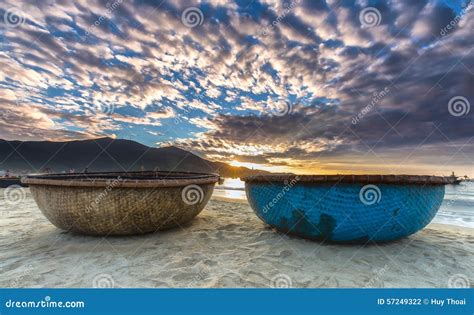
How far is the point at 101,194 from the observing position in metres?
3.23

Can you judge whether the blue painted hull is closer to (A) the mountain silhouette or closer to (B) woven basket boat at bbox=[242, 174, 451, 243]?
(B) woven basket boat at bbox=[242, 174, 451, 243]

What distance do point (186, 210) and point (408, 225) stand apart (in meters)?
3.22

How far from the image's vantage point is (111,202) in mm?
3264

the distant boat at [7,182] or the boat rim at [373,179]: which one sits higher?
the boat rim at [373,179]

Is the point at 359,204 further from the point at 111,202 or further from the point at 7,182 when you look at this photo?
the point at 7,182

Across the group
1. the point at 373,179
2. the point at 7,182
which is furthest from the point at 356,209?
the point at 7,182

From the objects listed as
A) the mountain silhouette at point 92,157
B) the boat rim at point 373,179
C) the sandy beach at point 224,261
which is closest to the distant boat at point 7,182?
the sandy beach at point 224,261

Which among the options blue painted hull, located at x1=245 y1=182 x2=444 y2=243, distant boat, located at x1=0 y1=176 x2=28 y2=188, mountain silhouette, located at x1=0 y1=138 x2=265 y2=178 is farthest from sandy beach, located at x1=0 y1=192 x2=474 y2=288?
mountain silhouette, located at x1=0 y1=138 x2=265 y2=178

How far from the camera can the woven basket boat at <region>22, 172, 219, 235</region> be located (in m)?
3.24

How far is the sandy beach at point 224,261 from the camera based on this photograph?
2.30 m

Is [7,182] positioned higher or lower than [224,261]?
lower

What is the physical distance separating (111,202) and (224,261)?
1.74 m

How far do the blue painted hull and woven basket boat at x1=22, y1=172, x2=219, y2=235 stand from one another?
1.72 m

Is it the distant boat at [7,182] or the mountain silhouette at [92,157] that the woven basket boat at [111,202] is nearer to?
the distant boat at [7,182]
